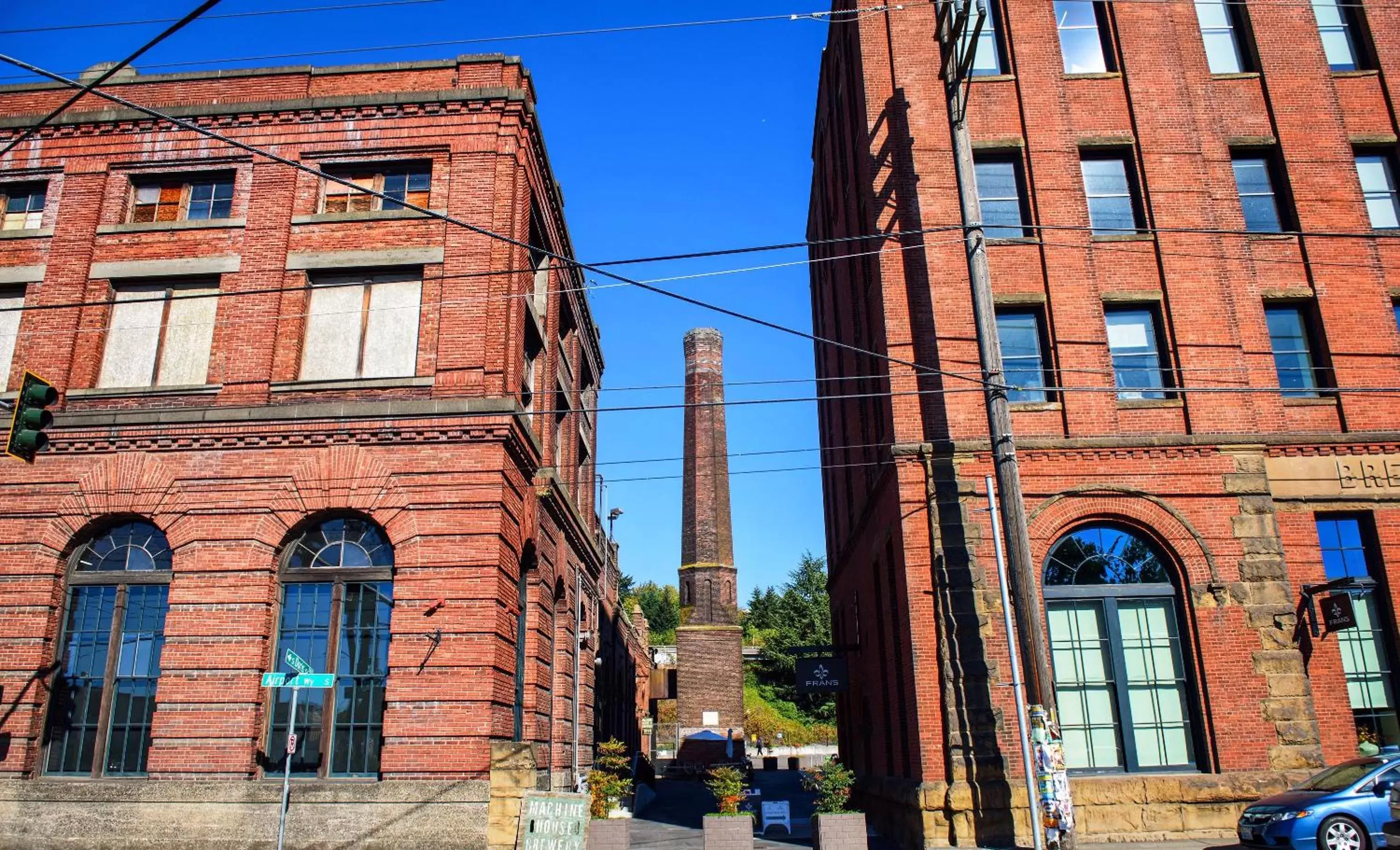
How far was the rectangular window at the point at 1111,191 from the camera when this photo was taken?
19391 millimetres

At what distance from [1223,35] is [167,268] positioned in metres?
23.1

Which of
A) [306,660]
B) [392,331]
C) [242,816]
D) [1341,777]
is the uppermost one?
[392,331]

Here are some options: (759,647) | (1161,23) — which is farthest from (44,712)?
(759,647)

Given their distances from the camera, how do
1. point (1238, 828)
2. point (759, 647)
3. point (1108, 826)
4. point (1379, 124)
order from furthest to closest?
1. point (759, 647)
2. point (1379, 124)
3. point (1108, 826)
4. point (1238, 828)

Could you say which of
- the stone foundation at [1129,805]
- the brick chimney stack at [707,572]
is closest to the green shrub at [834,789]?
the stone foundation at [1129,805]

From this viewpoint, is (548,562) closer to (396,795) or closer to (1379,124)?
(396,795)

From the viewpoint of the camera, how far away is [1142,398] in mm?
18203

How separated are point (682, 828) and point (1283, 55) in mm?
22344

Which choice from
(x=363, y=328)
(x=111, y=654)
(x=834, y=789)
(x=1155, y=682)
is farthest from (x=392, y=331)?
(x=1155, y=682)

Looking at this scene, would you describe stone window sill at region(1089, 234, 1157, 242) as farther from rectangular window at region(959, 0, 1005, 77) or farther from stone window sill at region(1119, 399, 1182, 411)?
rectangular window at region(959, 0, 1005, 77)

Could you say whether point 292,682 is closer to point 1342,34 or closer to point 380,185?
point 380,185

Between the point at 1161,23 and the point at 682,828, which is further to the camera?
the point at 682,828

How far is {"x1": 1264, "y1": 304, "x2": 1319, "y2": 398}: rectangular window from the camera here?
1864 centimetres

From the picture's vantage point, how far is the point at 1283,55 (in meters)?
20.6
